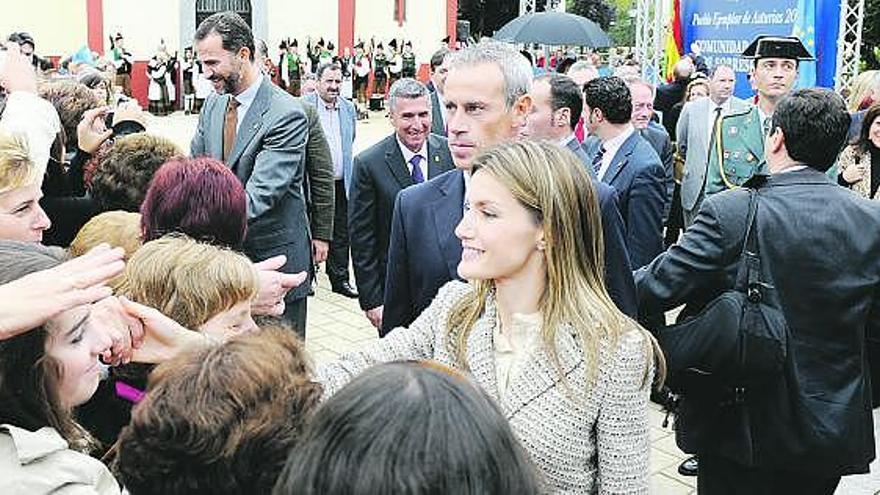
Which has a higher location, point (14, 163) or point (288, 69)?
point (288, 69)

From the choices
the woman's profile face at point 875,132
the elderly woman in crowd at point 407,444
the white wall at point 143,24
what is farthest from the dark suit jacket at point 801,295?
the white wall at point 143,24

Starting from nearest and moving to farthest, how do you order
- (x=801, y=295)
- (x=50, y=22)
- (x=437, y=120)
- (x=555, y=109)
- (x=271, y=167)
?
(x=801, y=295)
(x=271, y=167)
(x=555, y=109)
(x=437, y=120)
(x=50, y=22)

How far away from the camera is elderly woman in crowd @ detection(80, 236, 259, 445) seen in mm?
2236

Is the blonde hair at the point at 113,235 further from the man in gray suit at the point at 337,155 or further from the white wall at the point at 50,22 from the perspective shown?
the white wall at the point at 50,22

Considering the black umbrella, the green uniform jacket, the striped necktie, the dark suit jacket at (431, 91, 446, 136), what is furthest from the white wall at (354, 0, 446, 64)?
the striped necktie

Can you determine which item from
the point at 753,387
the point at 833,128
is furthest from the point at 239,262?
the point at 833,128

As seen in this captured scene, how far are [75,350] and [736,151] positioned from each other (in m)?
4.48

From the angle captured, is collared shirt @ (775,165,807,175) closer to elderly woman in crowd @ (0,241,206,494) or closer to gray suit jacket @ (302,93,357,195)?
elderly woman in crowd @ (0,241,206,494)

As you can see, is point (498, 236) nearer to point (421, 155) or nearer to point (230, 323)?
point (230, 323)

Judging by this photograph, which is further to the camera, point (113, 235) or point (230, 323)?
point (113, 235)

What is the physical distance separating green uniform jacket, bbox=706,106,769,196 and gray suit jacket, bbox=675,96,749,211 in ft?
2.15

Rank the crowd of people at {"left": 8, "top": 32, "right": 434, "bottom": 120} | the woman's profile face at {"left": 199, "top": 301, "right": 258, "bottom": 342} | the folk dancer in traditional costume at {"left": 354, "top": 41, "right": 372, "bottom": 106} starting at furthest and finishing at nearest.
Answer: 1. the folk dancer in traditional costume at {"left": 354, "top": 41, "right": 372, "bottom": 106}
2. the crowd of people at {"left": 8, "top": 32, "right": 434, "bottom": 120}
3. the woman's profile face at {"left": 199, "top": 301, "right": 258, "bottom": 342}

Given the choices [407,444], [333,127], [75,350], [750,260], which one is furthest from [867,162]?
[407,444]

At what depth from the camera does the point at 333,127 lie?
311 inches
